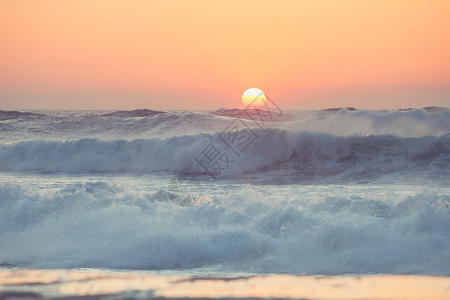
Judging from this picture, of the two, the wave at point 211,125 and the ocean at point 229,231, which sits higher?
the wave at point 211,125

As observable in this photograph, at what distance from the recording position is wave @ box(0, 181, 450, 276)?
6.09 metres

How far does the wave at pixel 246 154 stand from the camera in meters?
14.2

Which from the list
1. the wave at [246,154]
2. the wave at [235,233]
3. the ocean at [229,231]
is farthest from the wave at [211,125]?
the wave at [235,233]

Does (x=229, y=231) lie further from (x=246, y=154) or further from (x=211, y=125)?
(x=211, y=125)

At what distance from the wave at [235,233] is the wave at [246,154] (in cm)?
601

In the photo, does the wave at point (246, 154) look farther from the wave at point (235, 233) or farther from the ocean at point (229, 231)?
the wave at point (235, 233)

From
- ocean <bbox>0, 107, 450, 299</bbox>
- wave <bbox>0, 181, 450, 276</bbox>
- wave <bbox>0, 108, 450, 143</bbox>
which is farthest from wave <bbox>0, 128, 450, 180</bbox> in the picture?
wave <bbox>0, 181, 450, 276</bbox>

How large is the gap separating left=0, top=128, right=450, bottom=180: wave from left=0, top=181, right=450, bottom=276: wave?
19.7 ft

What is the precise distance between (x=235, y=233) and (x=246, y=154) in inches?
378

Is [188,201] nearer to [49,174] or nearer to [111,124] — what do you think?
[49,174]

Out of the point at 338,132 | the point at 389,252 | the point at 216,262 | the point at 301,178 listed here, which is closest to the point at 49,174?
the point at 301,178

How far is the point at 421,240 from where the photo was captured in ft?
21.0

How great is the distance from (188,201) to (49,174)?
8.06 m

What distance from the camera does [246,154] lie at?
16.3 m
